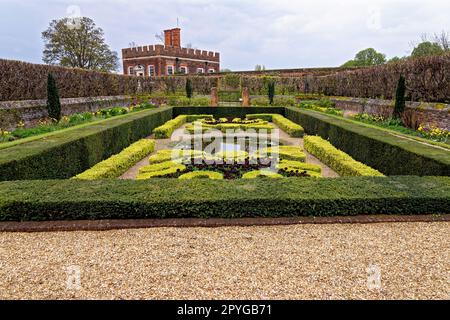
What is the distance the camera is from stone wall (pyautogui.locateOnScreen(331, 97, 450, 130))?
11.5 metres

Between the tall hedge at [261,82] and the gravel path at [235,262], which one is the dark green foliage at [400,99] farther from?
the gravel path at [235,262]

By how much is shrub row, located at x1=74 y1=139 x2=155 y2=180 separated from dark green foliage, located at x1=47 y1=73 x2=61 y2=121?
715 centimetres

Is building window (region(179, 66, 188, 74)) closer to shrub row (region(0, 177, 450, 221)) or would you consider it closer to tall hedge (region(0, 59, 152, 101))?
tall hedge (region(0, 59, 152, 101))

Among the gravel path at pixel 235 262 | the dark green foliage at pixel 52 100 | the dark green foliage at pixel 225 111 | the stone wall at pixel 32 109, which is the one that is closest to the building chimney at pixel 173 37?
the stone wall at pixel 32 109

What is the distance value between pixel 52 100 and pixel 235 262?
14.2 m

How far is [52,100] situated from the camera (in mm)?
14711

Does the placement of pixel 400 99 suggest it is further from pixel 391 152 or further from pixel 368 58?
pixel 368 58

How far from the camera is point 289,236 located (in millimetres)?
4004

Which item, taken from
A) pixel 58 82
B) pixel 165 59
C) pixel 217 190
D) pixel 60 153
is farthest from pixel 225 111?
pixel 165 59

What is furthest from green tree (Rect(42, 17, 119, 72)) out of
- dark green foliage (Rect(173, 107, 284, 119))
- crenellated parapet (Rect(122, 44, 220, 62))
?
dark green foliage (Rect(173, 107, 284, 119))
